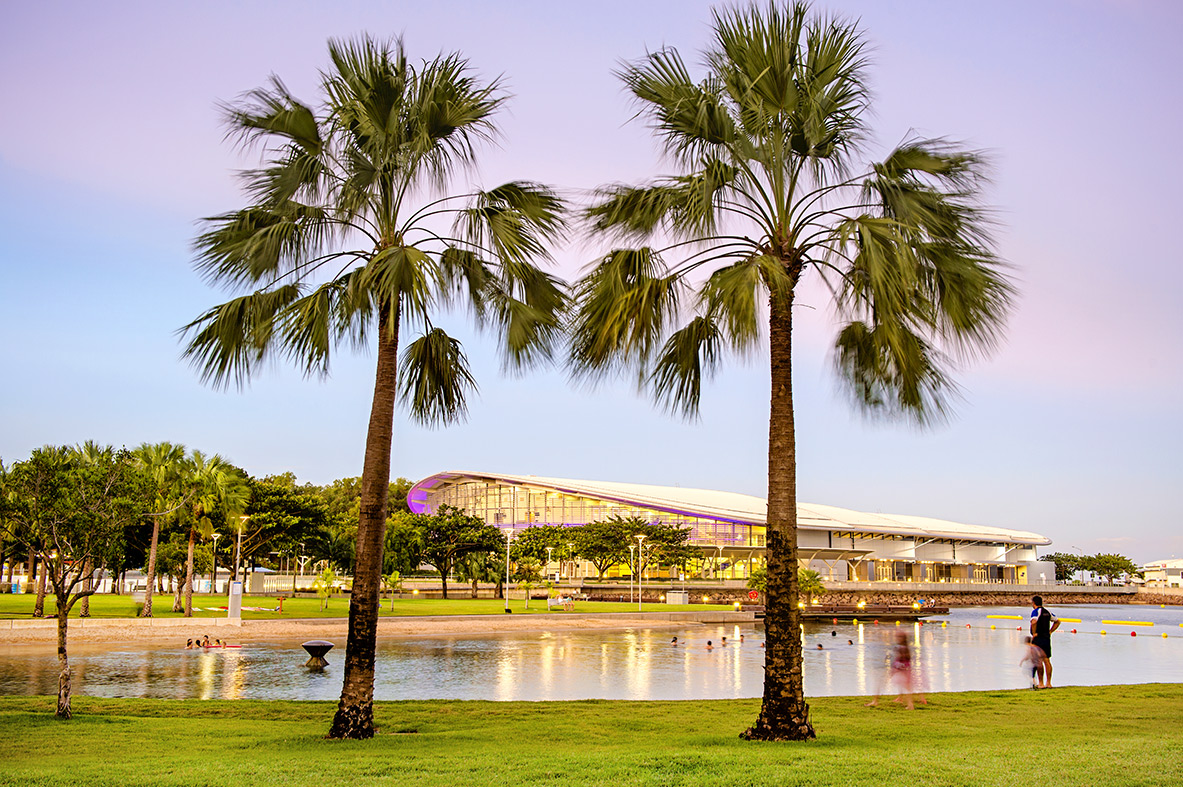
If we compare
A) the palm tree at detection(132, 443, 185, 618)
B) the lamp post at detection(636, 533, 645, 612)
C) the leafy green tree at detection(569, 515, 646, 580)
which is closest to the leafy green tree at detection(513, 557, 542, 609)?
the lamp post at detection(636, 533, 645, 612)

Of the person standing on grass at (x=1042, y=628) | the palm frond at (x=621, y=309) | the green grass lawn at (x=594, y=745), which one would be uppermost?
the palm frond at (x=621, y=309)

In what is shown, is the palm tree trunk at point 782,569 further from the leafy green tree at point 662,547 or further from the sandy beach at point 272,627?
the leafy green tree at point 662,547

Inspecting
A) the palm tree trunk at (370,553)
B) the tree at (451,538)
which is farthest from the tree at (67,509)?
the tree at (451,538)

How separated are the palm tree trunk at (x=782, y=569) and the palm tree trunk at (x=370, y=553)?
413 centimetres

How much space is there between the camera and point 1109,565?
137375 mm

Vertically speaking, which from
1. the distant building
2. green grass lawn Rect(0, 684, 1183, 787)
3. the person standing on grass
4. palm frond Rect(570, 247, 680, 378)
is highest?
palm frond Rect(570, 247, 680, 378)

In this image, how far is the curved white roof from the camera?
9562 cm

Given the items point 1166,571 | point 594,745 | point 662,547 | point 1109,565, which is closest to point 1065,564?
point 1109,565

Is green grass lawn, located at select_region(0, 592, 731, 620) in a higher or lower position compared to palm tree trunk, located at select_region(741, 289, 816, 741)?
lower

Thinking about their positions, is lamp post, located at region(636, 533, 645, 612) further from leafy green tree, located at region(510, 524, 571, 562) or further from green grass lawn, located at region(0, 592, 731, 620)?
leafy green tree, located at region(510, 524, 571, 562)

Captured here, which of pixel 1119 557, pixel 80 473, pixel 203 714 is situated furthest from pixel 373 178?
pixel 1119 557

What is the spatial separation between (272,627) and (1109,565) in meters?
135

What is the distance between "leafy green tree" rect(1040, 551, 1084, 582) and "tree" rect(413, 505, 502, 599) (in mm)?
99691

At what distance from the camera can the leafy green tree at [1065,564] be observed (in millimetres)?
142250
